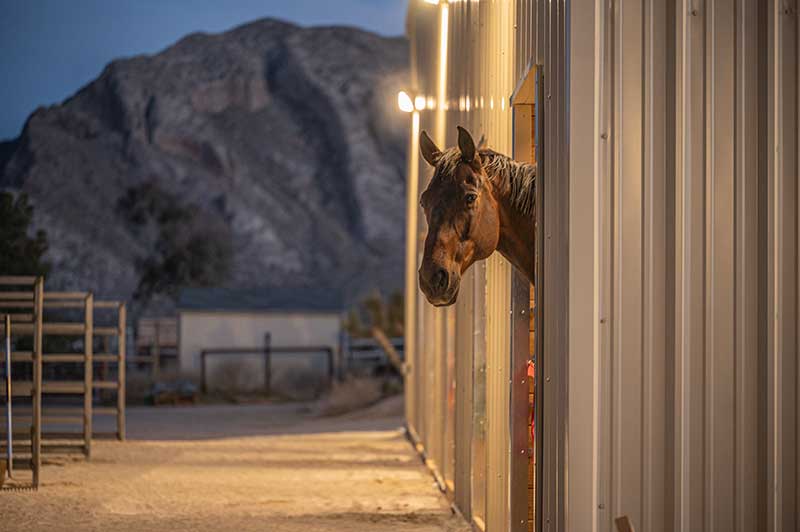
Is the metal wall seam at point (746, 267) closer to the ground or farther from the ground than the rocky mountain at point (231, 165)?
closer to the ground

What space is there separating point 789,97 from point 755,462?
61.0 inches

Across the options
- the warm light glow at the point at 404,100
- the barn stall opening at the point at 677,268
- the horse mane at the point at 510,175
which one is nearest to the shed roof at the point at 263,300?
the warm light glow at the point at 404,100

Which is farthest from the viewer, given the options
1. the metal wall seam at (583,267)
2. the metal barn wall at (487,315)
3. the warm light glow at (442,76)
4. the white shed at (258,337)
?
the white shed at (258,337)

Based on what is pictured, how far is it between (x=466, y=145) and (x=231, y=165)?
68.9 metres

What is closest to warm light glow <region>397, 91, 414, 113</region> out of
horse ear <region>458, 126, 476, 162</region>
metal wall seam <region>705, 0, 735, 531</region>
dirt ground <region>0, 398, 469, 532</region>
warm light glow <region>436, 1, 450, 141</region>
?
warm light glow <region>436, 1, 450, 141</region>

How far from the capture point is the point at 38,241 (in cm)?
2852

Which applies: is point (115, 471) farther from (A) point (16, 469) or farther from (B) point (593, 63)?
(B) point (593, 63)

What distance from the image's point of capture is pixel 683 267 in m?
4.57

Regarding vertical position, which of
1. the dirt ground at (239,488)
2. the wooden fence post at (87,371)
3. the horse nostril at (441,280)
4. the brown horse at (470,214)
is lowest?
the dirt ground at (239,488)

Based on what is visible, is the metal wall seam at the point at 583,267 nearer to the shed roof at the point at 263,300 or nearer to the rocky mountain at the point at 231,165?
the shed roof at the point at 263,300

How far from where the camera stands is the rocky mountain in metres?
60.8

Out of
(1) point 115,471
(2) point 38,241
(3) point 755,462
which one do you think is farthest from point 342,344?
(3) point 755,462

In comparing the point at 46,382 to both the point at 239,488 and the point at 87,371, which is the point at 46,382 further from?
the point at 239,488

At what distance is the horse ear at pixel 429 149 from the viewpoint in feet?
18.7
